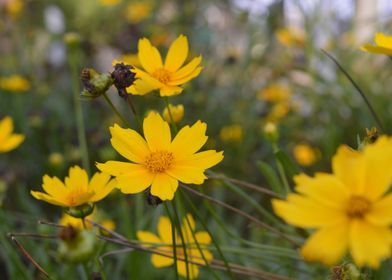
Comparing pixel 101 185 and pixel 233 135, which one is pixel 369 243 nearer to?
pixel 101 185

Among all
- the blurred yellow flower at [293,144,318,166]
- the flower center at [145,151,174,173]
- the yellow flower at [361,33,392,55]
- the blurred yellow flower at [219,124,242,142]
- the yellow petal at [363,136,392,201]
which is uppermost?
the blurred yellow flower at [219,124,242,142]

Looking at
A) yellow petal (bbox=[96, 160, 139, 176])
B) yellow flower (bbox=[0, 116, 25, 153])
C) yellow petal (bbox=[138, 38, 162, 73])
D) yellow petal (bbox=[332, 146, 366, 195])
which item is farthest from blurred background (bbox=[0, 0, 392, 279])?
yellow petal (bbox=[332, 146, 366, 195])

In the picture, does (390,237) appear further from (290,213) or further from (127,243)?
(127,243)

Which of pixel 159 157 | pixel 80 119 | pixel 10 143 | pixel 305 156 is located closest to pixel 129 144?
pixel 159 157

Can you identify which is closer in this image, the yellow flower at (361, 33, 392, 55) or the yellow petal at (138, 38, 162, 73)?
the yellow flower at (361, 33, 392, 55)

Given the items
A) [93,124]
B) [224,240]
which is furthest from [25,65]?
[224,240]

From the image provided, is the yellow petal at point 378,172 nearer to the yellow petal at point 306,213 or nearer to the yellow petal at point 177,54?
the yellow petal at point 306,213

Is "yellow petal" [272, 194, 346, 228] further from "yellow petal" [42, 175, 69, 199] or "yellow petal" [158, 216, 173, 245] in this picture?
"yellow petal" [158, 216, 173, 245]
